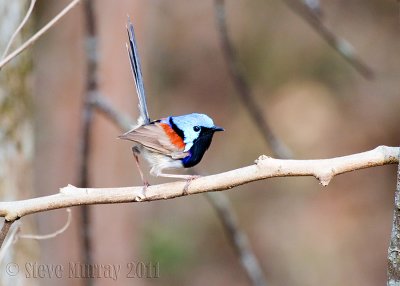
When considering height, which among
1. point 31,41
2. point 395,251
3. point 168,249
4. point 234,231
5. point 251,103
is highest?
point 168,249

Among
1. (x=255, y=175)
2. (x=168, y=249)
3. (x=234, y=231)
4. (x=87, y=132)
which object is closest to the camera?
(x=255, y=175)

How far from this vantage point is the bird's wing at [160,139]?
2.77 metres

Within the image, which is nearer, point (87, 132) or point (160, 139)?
point (160, 139)

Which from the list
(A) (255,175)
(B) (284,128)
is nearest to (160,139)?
(A) (255,175)

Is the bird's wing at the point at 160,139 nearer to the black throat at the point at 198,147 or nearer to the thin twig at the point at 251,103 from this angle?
the black throat at the point at 198,147

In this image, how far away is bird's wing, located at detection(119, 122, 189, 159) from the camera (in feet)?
9.09

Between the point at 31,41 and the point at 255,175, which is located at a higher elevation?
the point at 31,41

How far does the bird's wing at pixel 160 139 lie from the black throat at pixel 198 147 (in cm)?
2

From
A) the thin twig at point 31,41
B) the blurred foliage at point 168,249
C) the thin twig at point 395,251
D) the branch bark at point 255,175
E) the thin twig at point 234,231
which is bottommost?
the thin twig at point 395,251

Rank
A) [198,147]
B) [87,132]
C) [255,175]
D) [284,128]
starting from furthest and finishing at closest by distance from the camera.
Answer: [284,128]
[87,132]
[198,147]
[255,175]

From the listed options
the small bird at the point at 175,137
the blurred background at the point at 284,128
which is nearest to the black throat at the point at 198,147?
the small bird at the point at 175,137

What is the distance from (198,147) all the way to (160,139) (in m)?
0.16

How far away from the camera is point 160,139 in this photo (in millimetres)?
2791

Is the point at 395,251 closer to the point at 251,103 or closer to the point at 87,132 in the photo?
the point at 251,103
